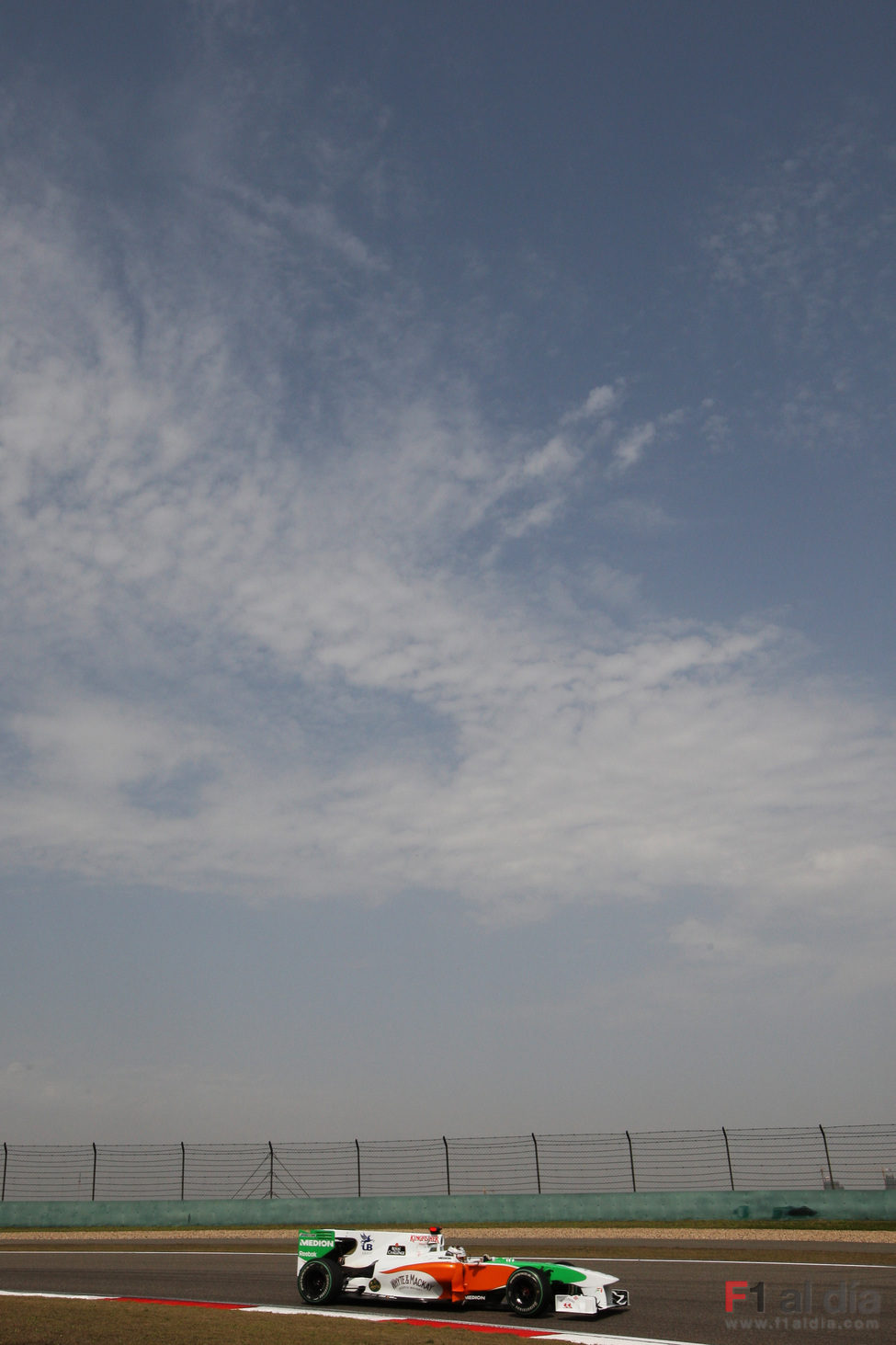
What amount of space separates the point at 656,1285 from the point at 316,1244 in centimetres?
482

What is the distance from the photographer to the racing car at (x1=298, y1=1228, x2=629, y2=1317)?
11922 millimetres

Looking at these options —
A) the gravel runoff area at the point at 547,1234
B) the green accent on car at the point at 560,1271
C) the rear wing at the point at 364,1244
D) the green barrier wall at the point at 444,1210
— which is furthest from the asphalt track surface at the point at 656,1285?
the green barrier wall at the point at 444,1210

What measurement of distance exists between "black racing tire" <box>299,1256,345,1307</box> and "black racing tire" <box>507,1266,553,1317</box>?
8.37ft

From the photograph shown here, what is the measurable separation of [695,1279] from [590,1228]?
11.8 m

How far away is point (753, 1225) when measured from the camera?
2458 centimetres

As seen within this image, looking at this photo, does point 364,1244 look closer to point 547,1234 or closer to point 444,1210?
point 547,1234

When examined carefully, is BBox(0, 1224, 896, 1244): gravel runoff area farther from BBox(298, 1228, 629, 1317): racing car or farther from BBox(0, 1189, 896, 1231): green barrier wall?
BBox(298, 1228, 629, 1317): racing car

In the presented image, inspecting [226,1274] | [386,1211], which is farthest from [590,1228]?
[226,1274]

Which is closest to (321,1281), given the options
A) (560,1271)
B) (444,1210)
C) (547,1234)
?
(560,1271)

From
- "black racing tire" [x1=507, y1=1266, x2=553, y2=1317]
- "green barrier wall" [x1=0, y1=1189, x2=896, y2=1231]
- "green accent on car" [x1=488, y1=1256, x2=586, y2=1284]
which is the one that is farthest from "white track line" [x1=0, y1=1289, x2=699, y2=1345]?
"green barrier wall" [x1=0, y1=1189, x2=896, y2=1231]

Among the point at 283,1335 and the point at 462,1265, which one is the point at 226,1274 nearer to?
the point at 462,1265

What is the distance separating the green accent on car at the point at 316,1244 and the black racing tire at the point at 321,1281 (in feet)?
0.24

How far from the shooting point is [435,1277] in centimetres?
1280

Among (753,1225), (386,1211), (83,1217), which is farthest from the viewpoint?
(83,1217)
